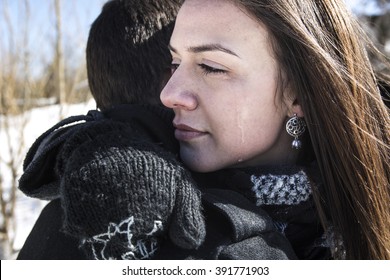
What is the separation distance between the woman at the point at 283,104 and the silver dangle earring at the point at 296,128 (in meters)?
0.06

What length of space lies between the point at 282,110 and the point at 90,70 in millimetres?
766

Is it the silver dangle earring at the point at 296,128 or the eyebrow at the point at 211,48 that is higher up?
the eyebrow at the point at 211,48

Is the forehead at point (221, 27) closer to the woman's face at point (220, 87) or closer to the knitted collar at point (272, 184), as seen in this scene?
the woman's face at point (220, 87)

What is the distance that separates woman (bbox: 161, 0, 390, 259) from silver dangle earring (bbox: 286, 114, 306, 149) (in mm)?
58

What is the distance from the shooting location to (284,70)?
1.44 metres

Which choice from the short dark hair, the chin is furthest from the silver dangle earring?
A: the short dark hair

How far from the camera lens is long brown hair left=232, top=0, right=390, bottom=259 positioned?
→ 4.54 ft

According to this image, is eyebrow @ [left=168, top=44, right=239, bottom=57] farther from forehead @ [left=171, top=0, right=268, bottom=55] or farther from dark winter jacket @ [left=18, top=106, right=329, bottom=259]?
dark winter jacket @ [left=18, top=106, right=329, bottom=259]

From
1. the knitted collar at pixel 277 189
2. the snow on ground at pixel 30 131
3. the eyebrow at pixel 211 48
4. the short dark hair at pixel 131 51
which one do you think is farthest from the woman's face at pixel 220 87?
the snow on ground at pixel 30 131

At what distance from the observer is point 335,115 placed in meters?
1.41

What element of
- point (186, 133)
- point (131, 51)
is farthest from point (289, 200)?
point (131, 51)

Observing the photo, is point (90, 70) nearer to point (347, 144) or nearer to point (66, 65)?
point (347, 144)

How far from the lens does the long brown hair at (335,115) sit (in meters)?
1.38

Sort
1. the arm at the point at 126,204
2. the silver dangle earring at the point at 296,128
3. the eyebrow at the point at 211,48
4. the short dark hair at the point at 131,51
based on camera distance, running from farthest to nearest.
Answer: the short dark hair at the point at 131,51, the silver dangle earring at the point at 296,128, the eyebrow at the point at 211,48, the arm at the point at 126,204
